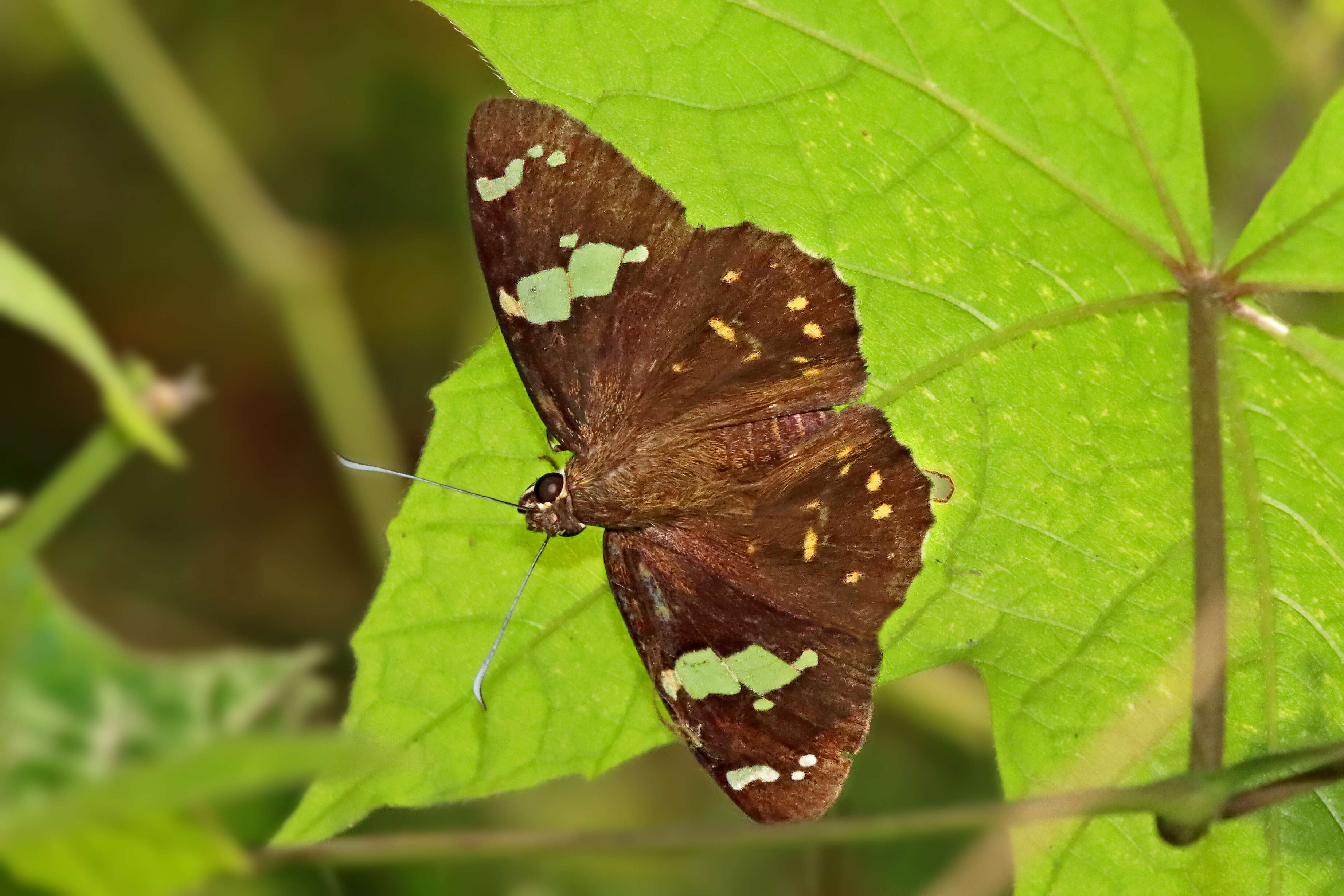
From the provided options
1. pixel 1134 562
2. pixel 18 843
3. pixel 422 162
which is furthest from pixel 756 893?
pixel 18 843

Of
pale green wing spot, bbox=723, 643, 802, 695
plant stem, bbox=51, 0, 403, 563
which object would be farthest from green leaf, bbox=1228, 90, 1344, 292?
plant stem, bbox=51, 0, 403, 563

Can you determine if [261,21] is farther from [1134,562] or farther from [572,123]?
[1134,562]

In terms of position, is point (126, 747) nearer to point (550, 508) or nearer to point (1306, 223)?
point (550, 508)

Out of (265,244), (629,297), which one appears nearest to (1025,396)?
(629,297)

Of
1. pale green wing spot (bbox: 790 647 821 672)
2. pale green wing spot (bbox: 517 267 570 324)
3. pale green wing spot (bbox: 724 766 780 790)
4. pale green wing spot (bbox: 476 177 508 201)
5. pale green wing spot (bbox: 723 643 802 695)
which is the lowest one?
pale green wing spot (bbox: 724 766 780 790)

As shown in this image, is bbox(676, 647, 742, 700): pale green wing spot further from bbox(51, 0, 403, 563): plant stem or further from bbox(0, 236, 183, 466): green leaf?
bbox(51, 0, 403, 563): plant stem

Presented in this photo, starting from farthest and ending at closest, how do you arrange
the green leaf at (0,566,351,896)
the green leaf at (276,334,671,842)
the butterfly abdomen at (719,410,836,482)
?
the butterfly abdomen at (719,410,836,482)
the green leaf at (276,334,671,842)
the green leaf at (0,566,351,896)

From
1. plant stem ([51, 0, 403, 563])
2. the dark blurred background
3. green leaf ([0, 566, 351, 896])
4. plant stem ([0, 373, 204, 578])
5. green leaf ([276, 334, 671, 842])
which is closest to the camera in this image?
green leaf ([0, 566, 351, 896])
